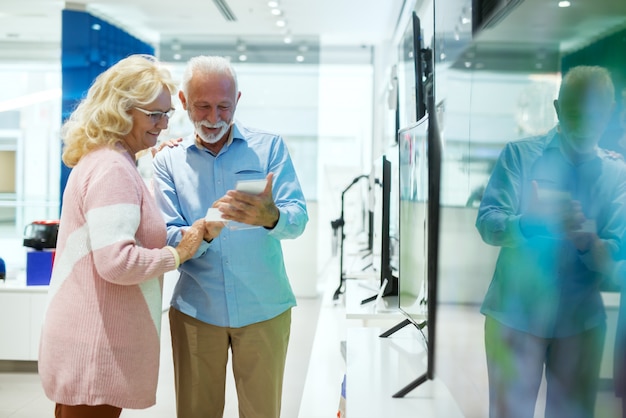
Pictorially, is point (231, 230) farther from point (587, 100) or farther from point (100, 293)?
point (587, 100)

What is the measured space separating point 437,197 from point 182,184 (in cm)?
103

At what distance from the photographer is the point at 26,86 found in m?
8.16

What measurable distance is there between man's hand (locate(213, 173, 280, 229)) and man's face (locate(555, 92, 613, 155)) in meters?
1.03

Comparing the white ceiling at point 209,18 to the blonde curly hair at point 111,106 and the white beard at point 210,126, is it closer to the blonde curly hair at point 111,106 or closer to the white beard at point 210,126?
the white beard at point 210,126

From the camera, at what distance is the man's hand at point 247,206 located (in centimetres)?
167

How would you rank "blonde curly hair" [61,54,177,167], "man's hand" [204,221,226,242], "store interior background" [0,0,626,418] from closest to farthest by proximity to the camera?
1. "blonde curly hair" [61,54,177,167]
2. "man's hand" [204,221,226,242]
3. "store interior background" [0,0,626,418]

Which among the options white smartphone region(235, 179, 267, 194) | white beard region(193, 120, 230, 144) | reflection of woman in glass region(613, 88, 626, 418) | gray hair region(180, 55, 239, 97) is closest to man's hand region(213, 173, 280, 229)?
white smartphone region(235, 179, 267, 194)

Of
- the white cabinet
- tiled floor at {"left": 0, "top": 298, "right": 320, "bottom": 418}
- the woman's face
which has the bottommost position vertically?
tiled floor at {"left": 0, "top": 298, "right": 320, "bottom": 418}

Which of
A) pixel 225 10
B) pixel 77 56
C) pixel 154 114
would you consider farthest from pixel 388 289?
pixel 77 56

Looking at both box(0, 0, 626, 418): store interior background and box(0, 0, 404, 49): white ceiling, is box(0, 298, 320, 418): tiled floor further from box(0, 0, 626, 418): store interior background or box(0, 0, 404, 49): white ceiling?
Answer: box(0, 0, 404, 49): white ceiling

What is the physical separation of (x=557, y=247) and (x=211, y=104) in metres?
1.30

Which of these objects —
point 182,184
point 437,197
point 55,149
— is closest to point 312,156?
point 55,149

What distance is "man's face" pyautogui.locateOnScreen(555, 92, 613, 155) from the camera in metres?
0.65

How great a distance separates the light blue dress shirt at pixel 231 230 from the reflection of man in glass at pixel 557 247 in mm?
926
